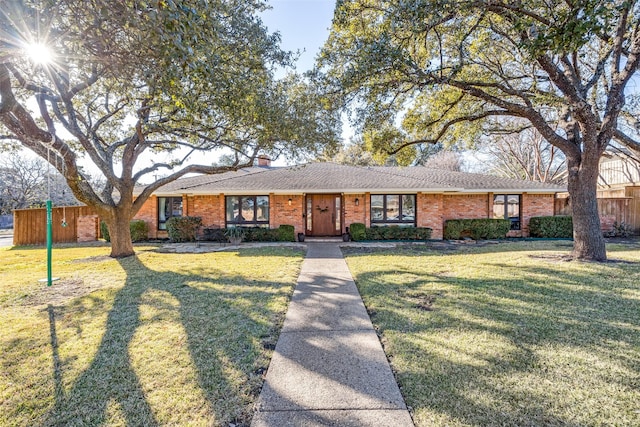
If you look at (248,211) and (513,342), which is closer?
(513,342)

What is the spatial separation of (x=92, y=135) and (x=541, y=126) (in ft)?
44.0

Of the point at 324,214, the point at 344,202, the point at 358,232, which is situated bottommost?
the point at 358,232

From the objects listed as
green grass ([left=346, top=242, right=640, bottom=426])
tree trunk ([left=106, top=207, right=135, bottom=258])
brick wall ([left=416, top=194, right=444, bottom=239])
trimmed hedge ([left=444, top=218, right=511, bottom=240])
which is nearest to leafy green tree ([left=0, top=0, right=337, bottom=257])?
tree trunk ([left=106, top=207, right=135, bottom=258])

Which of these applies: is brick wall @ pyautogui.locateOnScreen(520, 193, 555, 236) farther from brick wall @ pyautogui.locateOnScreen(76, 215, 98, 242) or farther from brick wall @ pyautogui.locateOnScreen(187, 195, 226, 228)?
brick wall @ pyautogui.locateOnScreen(76, 215, 98, 242)

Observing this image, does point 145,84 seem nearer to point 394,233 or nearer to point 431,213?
point 394,233

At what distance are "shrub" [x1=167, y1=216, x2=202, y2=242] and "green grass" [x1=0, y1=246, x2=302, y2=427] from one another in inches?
253

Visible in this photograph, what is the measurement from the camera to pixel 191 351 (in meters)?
3.45

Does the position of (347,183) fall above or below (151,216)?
above

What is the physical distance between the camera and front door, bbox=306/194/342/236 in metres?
15.0

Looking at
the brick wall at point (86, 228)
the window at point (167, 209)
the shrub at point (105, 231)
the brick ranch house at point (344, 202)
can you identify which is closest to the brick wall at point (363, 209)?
the brick ranch house at point (344, 202)

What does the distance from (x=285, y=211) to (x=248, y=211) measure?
186 centimetres

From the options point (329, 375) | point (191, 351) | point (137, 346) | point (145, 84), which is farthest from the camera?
point (145, 84)

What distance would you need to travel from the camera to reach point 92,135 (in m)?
9.72

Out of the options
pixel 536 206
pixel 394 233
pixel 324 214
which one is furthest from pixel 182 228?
pixel 536 206
